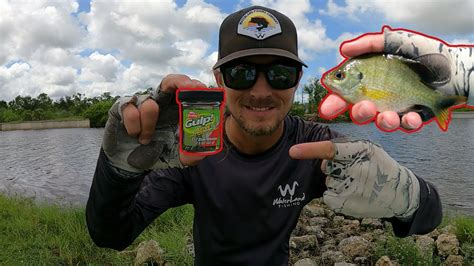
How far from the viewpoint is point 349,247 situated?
5.32m

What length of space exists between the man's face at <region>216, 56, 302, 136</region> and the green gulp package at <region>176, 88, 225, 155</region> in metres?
0.46

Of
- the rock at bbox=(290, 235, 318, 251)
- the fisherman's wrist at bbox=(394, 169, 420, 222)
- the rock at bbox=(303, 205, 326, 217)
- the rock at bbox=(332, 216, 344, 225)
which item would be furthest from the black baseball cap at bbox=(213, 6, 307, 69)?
the rock at bbox=(303, 205, 326, 217)

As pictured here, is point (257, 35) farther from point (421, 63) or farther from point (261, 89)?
point (421, 63)

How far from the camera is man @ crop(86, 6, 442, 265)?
6.71 feet

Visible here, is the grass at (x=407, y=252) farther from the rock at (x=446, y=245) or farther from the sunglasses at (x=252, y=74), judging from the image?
the sunglasses at (x=252, y=74)

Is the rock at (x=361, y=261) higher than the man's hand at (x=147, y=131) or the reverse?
the reverse

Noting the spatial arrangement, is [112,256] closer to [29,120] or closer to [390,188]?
[390,188]

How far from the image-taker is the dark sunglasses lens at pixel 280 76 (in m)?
2.28

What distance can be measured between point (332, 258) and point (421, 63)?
356cm

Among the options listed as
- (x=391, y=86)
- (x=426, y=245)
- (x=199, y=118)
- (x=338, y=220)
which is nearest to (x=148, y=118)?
(x=199, y=118)

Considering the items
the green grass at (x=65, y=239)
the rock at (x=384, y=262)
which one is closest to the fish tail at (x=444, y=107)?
the rock at (x=384, y=262)

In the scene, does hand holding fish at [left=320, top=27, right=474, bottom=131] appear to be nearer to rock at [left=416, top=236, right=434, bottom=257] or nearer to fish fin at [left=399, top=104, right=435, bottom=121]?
fish fin at [left=399, top=104, right=435, bottom=121]

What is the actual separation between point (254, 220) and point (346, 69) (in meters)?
1.10

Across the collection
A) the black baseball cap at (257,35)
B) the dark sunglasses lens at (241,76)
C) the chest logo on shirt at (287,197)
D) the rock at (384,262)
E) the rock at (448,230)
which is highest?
the black baseball cap at (257,35)
